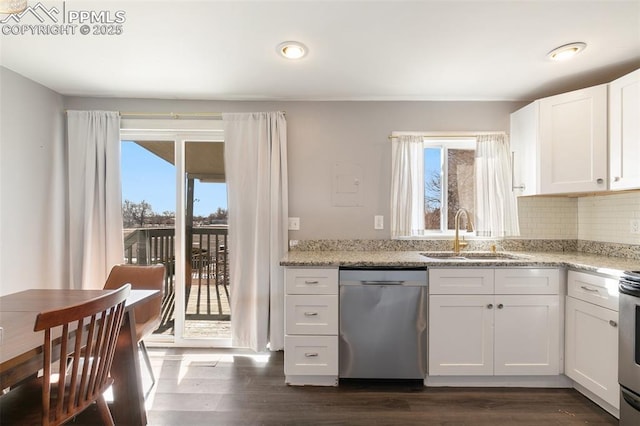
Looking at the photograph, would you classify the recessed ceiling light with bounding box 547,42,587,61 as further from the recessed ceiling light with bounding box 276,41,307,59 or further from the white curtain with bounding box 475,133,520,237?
the recessed ceiling light with bounding box 276,41,307,59

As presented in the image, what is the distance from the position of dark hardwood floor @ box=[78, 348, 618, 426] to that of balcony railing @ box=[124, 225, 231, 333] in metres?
0.64

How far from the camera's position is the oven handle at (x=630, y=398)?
151cm

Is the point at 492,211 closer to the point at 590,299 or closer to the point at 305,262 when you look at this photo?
the point at 590,299

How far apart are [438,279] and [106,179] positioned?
289cm

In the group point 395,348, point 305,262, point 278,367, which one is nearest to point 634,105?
point 395,348

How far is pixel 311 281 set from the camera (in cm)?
204

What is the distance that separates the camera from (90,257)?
2.47 meters

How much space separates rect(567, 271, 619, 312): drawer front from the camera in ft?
5.57

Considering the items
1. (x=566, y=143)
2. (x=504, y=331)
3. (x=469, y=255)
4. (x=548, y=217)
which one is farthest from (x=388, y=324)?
(x=566, y=143)

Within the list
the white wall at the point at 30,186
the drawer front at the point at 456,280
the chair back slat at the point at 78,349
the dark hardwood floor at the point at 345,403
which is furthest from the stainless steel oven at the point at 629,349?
the white wall at the point at 30,186

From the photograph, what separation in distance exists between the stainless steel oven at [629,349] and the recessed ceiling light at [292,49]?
7.56ft

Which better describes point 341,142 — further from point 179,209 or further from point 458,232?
point 179,209

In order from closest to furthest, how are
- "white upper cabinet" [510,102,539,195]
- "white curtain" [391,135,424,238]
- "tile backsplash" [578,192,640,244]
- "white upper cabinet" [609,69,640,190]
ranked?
"white upper cabinet" [609,69,640,190], "tile backsplash" [578,192,640,244], "white upper cabinet" [510,102,539,195], "white curtain" [391,135,424,238]

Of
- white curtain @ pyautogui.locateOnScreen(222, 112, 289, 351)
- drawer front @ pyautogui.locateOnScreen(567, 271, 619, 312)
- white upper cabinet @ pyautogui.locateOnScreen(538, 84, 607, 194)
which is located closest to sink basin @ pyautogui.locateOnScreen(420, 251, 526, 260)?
drawer front @ pyautogui.locateOnScreen(567, 271, 619, 312)
